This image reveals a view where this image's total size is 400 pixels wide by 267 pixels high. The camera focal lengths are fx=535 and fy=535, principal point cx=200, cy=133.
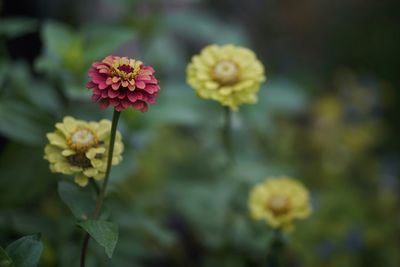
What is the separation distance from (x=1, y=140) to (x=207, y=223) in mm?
677

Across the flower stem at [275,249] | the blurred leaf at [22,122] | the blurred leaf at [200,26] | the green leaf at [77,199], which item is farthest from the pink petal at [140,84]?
the blurred leaf at [200,26]

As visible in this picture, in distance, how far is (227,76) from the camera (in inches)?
41.1

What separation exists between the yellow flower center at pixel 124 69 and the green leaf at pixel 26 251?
31cm

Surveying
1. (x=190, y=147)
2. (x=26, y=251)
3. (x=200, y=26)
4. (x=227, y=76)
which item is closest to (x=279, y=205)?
(x=227, y=76)

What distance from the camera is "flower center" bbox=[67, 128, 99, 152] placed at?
896mm

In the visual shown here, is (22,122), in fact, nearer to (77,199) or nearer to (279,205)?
(77,199)

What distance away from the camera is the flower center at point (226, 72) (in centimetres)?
105

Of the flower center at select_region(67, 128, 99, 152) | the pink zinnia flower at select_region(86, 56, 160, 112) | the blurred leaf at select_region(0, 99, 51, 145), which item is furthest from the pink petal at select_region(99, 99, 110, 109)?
the blurred leaf at select_region(0, 99, 51, 145)

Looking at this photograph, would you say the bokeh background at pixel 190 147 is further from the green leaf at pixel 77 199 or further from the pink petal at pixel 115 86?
the pink petal at pixel 115 86

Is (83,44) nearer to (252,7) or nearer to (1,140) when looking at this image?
(1,140)

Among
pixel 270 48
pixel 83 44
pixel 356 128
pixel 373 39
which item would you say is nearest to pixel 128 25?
pixel 83 44

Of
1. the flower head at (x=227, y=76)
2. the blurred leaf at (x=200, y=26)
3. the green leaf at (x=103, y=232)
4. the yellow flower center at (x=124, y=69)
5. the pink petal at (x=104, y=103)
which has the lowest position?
the green leaf at (x=103, y=232)

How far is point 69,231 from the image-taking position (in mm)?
1217

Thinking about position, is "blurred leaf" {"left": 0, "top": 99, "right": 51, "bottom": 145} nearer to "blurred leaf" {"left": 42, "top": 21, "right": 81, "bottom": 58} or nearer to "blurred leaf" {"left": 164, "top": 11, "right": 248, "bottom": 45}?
"blurred leaf" {"left": 42, "top": 21, "right": 81, "bottom": 58}
